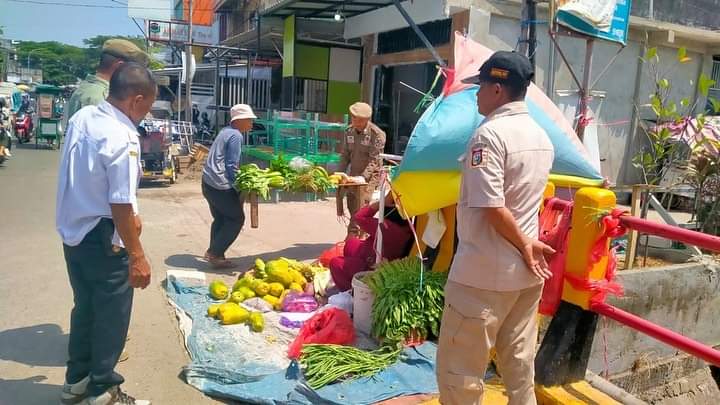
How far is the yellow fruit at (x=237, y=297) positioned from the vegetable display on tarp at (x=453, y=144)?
1787mm

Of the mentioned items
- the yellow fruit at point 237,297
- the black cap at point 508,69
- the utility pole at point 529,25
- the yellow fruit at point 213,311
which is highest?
the utility pole at point 529,25

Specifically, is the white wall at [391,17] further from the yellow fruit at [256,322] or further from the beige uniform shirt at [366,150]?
the yellow fruit at [256,322]

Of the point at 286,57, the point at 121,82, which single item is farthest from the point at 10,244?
the point at 286,57

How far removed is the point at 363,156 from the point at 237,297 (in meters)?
2.60

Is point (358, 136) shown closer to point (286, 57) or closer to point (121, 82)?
point (121, 82)

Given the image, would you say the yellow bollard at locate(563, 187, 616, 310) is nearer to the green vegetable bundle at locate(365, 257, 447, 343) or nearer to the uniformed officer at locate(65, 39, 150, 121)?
the green vegetable bundle at locate(365, 257, 447, 343)

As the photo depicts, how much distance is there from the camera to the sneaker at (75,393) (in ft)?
10.1

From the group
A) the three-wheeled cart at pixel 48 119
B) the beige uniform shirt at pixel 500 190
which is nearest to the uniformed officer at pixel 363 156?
the beige uniform shirt at pixel 500 190

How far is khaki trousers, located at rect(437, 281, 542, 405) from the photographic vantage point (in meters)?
2.49

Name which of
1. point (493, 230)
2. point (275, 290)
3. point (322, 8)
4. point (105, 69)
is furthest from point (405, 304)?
point (322, 8)

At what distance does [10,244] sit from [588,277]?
672 centimetres

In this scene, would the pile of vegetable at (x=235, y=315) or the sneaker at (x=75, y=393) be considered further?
the pile of vegetable at (x=235, y=315)

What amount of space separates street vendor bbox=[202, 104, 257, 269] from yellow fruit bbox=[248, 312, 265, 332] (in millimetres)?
1993

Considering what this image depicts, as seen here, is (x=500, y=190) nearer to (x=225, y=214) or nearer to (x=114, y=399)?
(x=114, y=399)
